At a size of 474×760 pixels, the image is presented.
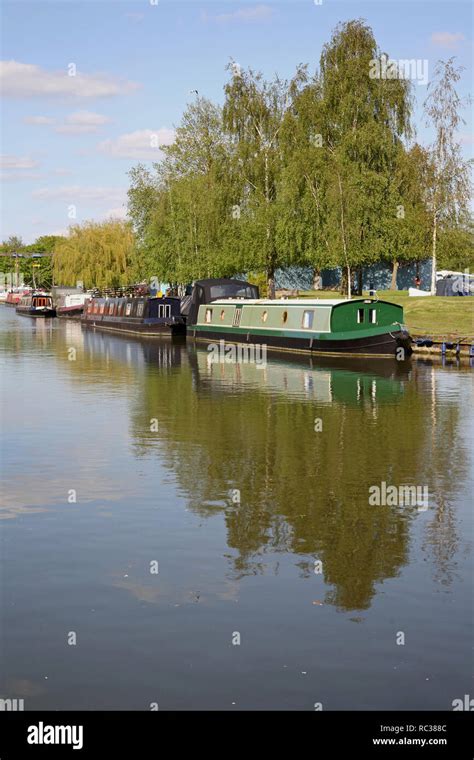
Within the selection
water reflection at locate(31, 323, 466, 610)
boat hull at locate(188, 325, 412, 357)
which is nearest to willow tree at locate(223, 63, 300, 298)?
boat hull at locate(188, 325, 412, 357)

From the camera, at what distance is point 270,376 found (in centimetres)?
3728

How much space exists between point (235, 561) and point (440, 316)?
4183 centimetres

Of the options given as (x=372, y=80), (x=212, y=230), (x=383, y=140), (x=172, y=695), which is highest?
(x=372, y=80)

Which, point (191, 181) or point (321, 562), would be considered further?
point (191, 181)

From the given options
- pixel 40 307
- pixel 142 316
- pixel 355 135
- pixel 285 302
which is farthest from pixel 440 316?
pixel 40 307

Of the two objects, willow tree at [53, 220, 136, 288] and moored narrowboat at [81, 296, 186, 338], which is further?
willow tree at [53, 220, 136, 288]

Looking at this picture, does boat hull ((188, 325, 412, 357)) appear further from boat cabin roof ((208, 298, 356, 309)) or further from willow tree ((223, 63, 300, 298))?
willow tree ((223, 63, 300, 298))

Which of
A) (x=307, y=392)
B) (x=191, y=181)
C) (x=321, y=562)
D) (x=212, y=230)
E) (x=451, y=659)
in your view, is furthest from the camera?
→ (x=191, y=181)

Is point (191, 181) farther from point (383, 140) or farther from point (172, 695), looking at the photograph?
point (172, 695)

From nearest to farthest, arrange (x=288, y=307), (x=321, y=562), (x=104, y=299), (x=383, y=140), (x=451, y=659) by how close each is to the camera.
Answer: (x=451, y=659), (x=321, y=562), (x=288, y=307), (x=383, y=140), (x=104, y=299)

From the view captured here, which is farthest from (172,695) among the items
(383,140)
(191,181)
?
(191,181)

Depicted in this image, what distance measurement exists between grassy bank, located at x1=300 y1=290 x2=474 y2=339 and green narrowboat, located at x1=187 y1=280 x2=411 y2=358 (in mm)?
3532

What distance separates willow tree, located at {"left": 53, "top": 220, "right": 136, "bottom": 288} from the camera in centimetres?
11312

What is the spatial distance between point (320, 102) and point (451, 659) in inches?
2135
